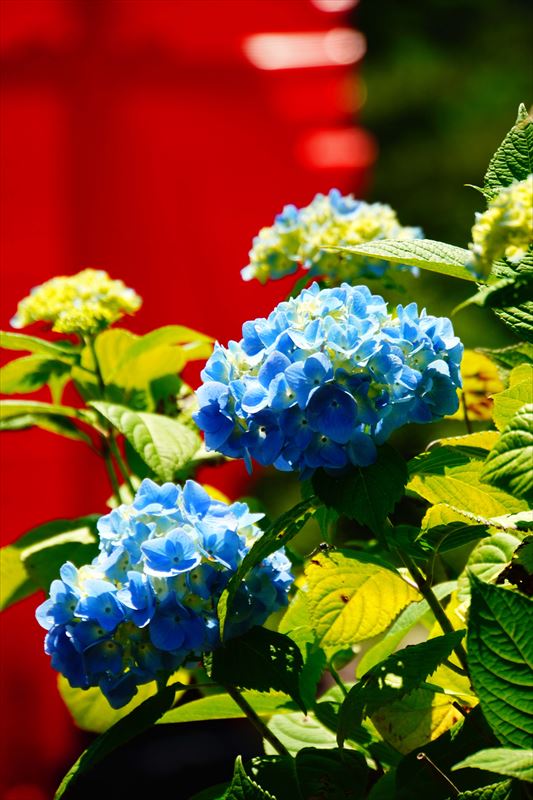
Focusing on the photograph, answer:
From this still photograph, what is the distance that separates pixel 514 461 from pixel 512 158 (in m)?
0.19

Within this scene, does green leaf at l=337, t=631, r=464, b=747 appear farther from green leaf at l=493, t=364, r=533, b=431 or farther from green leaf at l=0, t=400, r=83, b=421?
green leaf at l=0, t=400, r=83, b=421

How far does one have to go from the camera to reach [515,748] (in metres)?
0.49

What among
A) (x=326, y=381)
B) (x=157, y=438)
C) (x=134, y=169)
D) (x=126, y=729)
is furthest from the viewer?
(x=134, y=169)

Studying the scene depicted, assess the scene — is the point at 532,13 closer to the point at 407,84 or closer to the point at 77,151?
the point at 407,84

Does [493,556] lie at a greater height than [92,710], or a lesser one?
greater

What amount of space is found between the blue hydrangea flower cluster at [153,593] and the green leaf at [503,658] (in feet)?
0.61

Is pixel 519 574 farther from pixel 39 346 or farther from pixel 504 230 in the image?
pixel 39 346

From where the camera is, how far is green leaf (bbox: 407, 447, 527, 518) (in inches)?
25.0

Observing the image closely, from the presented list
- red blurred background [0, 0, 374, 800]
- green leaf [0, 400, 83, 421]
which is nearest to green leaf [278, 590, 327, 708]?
green leaf [0, 400, 83, 421]

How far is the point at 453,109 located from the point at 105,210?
3.06m

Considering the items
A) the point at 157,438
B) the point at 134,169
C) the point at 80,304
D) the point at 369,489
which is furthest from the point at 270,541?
the point at 134,169

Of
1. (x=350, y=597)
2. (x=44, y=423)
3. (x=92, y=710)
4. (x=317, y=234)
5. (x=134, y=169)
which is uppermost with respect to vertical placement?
(x=134, y=169)

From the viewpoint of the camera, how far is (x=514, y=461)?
491mm

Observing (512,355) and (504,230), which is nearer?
(504,230)
